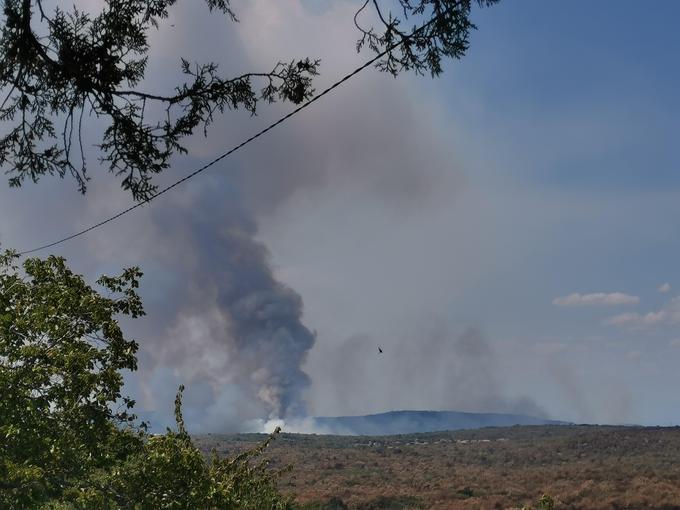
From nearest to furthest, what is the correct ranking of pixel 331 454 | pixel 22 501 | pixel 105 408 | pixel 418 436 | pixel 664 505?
pixel 22 501
pixel 105 408
pixel 664 505
pixel 331 454
pixel 418 436

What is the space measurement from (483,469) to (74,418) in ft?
300

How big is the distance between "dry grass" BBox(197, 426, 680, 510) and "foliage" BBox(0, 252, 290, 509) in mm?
36945

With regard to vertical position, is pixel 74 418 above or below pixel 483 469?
below

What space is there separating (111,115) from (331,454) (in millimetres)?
A: 116754

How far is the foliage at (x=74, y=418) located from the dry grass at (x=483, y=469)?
3694 centimetres

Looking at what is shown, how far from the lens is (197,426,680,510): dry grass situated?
2453 inches

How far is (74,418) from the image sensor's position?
1397 cm

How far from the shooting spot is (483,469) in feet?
324

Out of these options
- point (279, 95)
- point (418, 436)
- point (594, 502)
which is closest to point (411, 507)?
point (594, 502)

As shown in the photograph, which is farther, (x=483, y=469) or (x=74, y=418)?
(x=483, y=469)

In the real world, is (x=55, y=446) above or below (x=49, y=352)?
below

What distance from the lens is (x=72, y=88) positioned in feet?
38.5

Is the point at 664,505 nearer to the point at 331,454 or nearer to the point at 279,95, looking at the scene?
the point at 279,95

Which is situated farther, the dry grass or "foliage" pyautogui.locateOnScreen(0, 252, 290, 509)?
the dry grass
